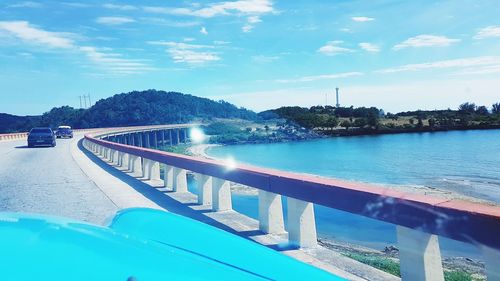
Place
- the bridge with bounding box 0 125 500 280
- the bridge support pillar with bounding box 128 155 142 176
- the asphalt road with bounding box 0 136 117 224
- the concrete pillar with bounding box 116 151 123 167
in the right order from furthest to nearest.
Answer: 1. the concrete pillar with bounding box 116 151 123 167
2. the bridge support pillar with bounding box 128 155 142 176
3. the asphalt road with bounding box 0 136 117 224
4. the bridge with bounding box 0 125 500 280

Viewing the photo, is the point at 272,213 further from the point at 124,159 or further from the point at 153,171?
the point at 124,159

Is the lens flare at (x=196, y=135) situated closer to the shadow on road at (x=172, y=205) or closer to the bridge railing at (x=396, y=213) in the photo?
the shadow on road at (x=172, y=205)

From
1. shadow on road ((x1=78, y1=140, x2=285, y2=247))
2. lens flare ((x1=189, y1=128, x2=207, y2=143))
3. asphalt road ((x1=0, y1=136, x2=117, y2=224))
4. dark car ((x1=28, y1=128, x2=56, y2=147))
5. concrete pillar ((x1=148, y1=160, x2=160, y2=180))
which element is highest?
dark car ((x1=28, y1=128, x2=56, y2=147))

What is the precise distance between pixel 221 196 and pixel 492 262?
17.5 ft

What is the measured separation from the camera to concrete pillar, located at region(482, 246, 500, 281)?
3.22 metres

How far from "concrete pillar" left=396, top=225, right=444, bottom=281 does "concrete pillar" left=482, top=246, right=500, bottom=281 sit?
0.52 metres

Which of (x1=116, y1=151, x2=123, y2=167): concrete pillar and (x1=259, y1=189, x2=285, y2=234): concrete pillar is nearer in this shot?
(x1=259, y1=189, x2=285, y2=234): concrete pillar

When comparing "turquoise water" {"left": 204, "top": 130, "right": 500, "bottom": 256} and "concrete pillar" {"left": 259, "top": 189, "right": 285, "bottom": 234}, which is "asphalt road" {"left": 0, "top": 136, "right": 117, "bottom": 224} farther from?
"turquoise water" {"left": 204, "top": 130, "right": 500, "bottom": 256}

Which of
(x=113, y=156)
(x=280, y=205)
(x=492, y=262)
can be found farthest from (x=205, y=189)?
(x=113, y=156)

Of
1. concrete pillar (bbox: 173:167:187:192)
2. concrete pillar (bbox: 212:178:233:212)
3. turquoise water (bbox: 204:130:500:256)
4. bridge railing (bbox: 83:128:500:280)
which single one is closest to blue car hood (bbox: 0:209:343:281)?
bridge railing (bbox: 83:128:500:280)

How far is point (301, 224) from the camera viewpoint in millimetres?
5734

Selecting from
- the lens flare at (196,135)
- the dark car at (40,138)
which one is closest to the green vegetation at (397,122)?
the lens flare at (196,135)

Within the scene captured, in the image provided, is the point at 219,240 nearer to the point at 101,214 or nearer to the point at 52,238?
the point at 52,238

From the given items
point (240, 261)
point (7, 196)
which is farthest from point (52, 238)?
point (7, 196)
